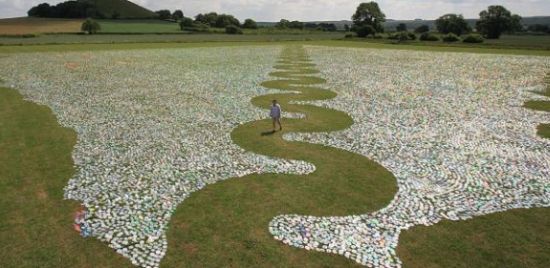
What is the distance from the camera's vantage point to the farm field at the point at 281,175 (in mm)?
13008

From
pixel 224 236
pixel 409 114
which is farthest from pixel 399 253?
pixel 409 114

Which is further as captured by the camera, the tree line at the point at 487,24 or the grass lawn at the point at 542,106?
the tree line at the point at 487,24

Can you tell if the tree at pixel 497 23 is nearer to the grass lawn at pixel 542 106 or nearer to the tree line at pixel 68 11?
the grass lawn at pixel 542 106

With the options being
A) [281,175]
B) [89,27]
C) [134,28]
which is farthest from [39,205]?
[134,28]

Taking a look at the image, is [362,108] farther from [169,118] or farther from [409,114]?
[169,118]

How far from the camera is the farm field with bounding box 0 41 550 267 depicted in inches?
512

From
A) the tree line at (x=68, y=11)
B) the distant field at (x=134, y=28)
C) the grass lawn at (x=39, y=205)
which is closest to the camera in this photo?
the grass lawn at (x=39, y=205)

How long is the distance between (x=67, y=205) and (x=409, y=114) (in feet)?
77.0

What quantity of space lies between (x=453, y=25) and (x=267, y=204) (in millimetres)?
174673

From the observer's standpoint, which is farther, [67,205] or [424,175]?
[424,175]

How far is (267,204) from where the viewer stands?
1580cm

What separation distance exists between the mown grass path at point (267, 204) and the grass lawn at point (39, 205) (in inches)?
101

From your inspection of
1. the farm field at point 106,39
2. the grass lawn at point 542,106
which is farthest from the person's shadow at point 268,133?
the farm field at point 106,39

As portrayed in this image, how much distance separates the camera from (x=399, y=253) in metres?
12.7
